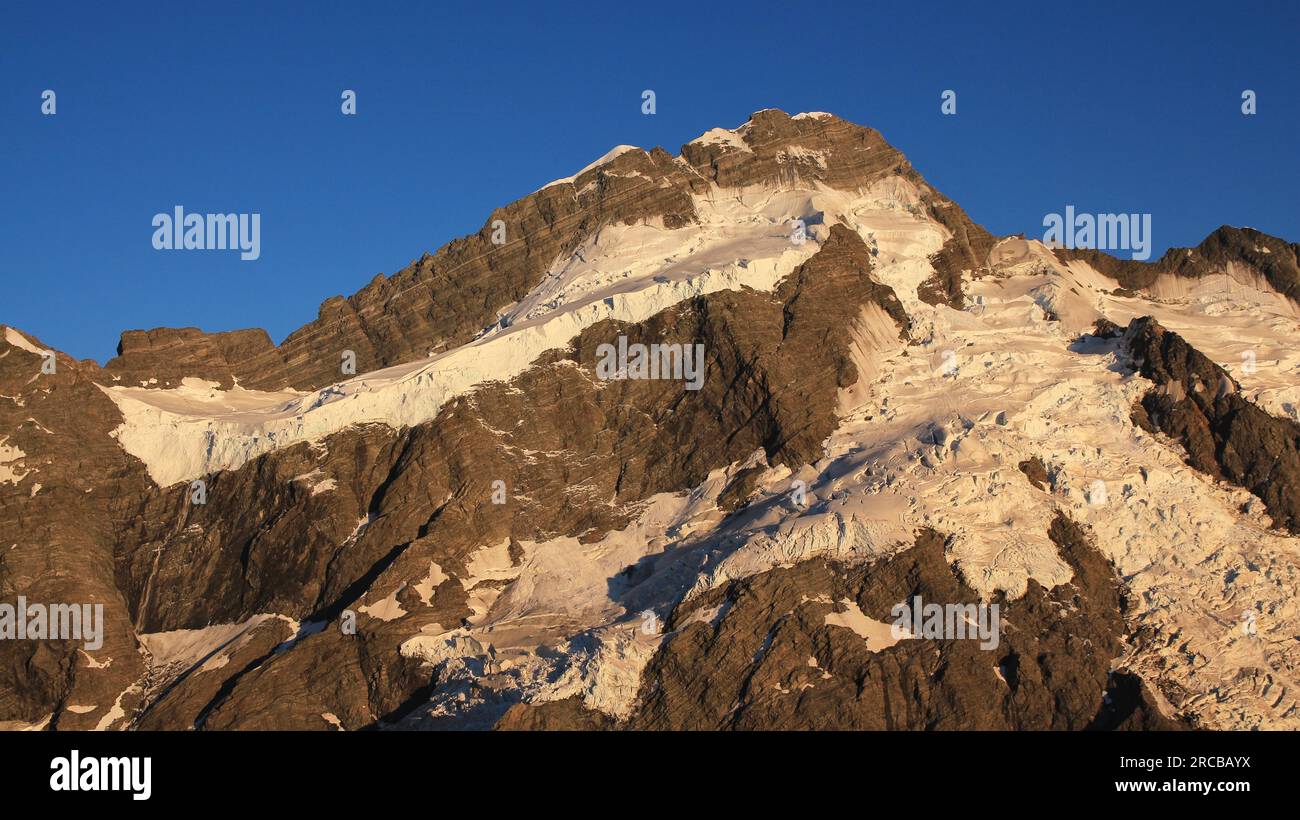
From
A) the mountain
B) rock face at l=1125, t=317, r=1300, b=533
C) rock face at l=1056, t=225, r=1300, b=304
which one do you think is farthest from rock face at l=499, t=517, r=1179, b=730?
rock face at l=1056, t=225, r=1300, b=304

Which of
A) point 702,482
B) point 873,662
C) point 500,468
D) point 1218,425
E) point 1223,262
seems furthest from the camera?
point 1223,262

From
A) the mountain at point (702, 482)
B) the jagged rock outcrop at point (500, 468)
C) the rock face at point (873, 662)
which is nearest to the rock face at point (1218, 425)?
the mountain at point (702, 482)

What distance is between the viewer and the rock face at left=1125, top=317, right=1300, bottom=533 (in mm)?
126938

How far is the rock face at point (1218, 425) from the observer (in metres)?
127

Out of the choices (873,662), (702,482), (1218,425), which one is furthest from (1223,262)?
(873,662)

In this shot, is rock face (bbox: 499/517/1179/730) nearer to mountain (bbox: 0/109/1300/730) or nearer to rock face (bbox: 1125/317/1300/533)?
mountain (bbox: 0/109/1300/730)

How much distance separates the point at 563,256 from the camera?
16300cm

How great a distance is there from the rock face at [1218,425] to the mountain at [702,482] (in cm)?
25

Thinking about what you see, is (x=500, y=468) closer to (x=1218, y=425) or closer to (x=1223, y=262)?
(x=1218, y=425)

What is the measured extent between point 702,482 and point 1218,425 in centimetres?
3554

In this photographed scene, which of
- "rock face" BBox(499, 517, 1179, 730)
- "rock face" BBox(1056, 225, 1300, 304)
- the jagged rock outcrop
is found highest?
"rock face" BBox(1056, 225, 1300, 304)

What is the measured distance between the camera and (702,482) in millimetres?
134875

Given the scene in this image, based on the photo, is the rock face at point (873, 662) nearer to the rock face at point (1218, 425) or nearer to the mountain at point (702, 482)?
the mountain at point (702, 482)

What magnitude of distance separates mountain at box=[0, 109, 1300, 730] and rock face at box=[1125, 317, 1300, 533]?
25 centimetres
